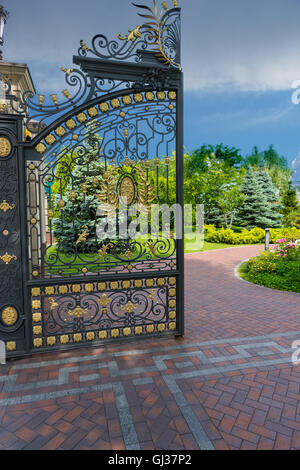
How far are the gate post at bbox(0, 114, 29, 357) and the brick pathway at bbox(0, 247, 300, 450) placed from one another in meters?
0.48

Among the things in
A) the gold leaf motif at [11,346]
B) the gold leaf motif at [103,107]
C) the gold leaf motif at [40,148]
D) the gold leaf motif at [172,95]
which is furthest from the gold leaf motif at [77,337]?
the gold leaf motif at [172,95]

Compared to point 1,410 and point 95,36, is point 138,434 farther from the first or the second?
point 95,36

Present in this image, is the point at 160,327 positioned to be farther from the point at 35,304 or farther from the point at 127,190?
the point at 127,190

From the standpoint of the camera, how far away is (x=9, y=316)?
13.0 feet

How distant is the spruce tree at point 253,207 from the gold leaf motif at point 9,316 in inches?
874

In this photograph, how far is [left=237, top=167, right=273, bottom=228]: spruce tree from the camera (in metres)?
23.8

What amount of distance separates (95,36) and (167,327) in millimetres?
4480

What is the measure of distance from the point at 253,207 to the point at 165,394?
75.8 feet

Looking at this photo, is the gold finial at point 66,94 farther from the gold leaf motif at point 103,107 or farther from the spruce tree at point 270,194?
the spruce tree at point 270,194

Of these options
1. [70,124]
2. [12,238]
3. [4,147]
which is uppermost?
[70,124]

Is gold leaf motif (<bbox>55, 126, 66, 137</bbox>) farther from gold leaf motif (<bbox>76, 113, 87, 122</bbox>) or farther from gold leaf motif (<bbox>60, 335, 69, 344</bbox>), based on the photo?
gold leaf motif (<bbox>60, 335, 69, 344</bbox>)

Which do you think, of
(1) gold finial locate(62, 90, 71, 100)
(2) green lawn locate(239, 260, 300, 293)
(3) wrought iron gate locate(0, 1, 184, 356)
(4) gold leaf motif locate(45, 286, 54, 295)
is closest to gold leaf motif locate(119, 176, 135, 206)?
(3) wrought iron gate locate(0, 1, 184, 356)

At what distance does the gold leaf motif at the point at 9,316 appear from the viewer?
3930mm

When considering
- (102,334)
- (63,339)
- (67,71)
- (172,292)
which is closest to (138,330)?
(102,334)
